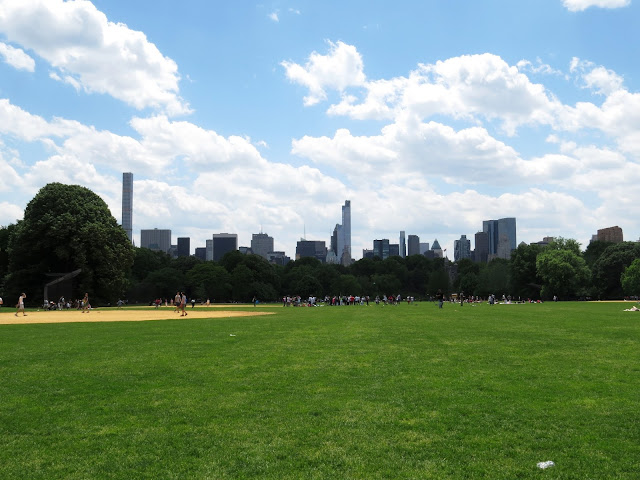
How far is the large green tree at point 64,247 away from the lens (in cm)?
6266

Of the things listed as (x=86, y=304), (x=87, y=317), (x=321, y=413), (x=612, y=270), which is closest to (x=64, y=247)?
(x=86, y=304)

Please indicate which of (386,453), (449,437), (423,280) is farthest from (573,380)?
(423,280)

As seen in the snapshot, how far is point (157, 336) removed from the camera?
73.8 feet

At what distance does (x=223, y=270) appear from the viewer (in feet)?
398

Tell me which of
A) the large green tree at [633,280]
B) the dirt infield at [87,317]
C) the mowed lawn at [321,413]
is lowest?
the dirt infield at [87,317]

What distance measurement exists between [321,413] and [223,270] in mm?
114270

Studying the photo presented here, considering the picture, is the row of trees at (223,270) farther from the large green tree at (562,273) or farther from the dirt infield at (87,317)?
the dirt infield at (87,317)

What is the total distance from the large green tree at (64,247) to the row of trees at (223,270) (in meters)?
0.12

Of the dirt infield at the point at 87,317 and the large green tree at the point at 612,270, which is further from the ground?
the large green tree at the point at 612,270

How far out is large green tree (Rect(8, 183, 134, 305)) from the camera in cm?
6266

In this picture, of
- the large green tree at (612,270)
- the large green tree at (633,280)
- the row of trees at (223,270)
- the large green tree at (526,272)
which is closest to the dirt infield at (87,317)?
the row of trees at (223,270)

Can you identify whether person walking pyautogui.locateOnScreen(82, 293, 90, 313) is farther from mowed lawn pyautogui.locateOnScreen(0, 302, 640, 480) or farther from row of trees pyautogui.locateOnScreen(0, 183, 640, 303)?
mowed lawn pyautogui.locateOnScreen(0, 302, 640, 480)

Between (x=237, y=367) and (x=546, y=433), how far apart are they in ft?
26.3

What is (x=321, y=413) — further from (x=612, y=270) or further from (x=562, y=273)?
(x=612, y=270)
